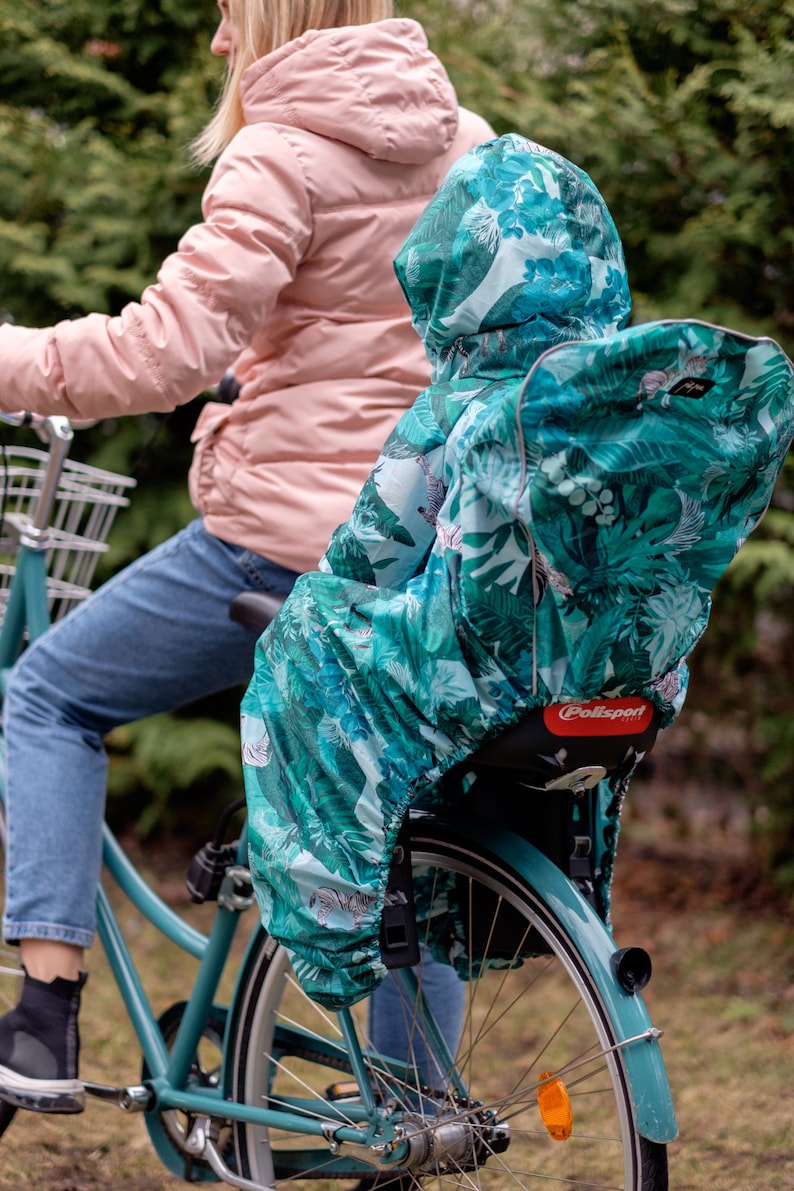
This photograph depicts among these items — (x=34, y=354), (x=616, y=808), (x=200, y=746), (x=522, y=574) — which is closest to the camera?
(x=522, y=574)

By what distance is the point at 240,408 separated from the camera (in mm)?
2242

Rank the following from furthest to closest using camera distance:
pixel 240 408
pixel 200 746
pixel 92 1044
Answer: pixel 200 746 → pixel 92 1044 → pixel 240 408

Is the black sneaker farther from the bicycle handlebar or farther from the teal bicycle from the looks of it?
the bicycle handlebar

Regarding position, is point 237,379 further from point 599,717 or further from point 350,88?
point 599,717

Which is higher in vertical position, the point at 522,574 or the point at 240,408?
the point at 522,574

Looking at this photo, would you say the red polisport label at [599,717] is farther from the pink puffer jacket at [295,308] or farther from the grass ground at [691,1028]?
the grass ground at [691,1028]

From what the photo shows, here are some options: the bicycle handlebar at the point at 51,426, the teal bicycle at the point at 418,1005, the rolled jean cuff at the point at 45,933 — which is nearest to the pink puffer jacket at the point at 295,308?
the teal bicycle at the point at 418,1005

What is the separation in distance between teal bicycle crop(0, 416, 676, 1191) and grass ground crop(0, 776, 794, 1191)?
299 millimetres

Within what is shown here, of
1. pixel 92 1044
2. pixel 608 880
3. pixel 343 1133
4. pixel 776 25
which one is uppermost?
pixel 776 25

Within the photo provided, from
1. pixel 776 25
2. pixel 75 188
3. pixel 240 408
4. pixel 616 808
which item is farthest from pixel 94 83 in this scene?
pixel 616 808

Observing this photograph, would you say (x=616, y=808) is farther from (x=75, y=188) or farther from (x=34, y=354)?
(x=75, y=188)

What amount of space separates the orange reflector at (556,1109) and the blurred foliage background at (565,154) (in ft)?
6.89

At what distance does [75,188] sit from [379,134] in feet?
8.33

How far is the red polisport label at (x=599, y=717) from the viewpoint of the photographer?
61.8 inches
